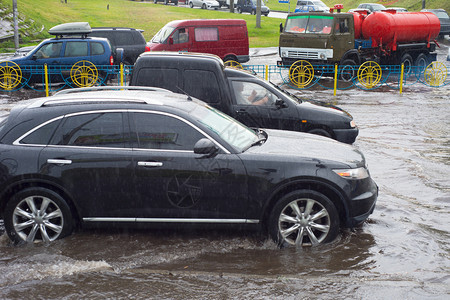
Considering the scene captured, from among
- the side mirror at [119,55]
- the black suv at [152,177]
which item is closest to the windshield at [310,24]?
the side mirror at [119,55]

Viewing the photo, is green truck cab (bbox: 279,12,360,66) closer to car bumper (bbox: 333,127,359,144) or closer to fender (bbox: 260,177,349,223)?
car bumper (bbox: 333,127,359,144)

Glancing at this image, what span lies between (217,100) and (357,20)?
14778 millimetres

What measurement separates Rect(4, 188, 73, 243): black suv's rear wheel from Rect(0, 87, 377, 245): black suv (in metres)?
0.01

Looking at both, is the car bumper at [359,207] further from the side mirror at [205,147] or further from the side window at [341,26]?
the side window at [341,26]

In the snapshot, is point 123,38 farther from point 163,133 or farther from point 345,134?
point 163,133

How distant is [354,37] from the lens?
72.6ft

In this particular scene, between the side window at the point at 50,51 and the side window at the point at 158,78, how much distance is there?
1085cm

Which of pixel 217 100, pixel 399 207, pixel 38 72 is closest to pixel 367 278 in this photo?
pixel 399 207

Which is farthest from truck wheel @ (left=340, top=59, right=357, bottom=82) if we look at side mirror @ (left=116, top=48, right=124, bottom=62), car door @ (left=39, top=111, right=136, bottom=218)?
car door @ (left=39, top=111, right=136, bottom=218)

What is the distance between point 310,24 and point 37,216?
57.5 ft

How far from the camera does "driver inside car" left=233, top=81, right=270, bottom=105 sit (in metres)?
10.0

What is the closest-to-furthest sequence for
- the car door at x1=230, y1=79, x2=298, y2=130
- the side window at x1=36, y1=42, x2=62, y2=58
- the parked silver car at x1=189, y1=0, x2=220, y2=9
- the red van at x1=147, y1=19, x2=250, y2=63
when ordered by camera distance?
the car door at x1=230, y1=79, x2=298, y2=130, the side window at x1=36, y1=42, x2=62, y2=58, the red van at x1=147, y1=19, x2=250, y2=63, the parked silver car at x1=189, y1=0, x2=220, y2=9

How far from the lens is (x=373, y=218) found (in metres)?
7.20

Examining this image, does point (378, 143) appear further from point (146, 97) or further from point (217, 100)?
point (146, 97)
